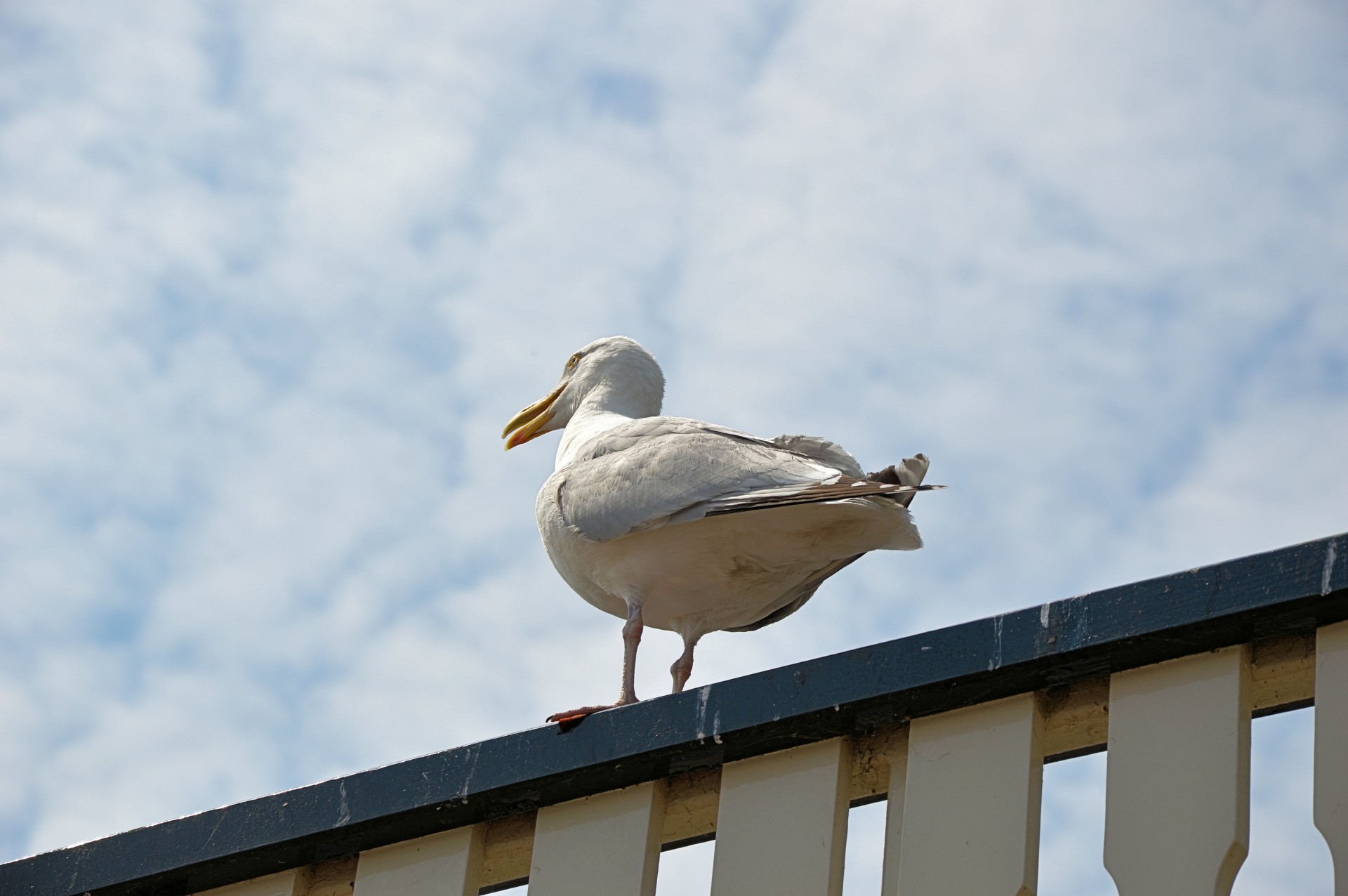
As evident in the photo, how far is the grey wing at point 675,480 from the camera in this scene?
21.1ft

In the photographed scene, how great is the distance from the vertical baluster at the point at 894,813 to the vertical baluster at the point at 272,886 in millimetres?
1476

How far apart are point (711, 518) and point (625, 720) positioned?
3110 millimetres

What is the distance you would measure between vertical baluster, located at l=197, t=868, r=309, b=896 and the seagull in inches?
106

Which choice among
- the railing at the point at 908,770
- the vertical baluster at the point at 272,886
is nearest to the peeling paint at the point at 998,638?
the railing at the point at 908,770

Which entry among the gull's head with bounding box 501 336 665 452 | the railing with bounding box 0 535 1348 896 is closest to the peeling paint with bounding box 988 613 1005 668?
the railing with bounding box 0 535 1348 896

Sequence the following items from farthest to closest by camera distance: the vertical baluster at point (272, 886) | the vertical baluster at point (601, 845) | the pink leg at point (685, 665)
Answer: the pink leg at point (685, 665) < the vertical baluster at point (272, 886) < the vertical baluster at point (601, 845)

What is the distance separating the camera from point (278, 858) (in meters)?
3.89

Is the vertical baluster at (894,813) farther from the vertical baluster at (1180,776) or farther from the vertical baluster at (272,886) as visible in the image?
the vertical baluster at (272,886)

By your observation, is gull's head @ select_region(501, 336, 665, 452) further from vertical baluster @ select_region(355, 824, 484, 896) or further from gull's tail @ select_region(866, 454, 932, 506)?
vertical baluster @ select_region(355, 824, 484, 896)

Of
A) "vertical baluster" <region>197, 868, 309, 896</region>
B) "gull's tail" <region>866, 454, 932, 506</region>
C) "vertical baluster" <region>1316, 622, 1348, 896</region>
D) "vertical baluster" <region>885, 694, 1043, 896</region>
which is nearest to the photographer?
"vertical baluster" <region>1316, 622, 1348, 896</region>

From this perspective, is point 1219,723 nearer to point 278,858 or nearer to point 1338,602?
point 1338,602

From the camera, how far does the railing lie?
2.87 meters

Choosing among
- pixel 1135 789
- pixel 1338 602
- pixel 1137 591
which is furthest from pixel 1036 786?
pixel 1338 602

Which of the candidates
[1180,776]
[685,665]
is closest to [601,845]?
[1180,776]
